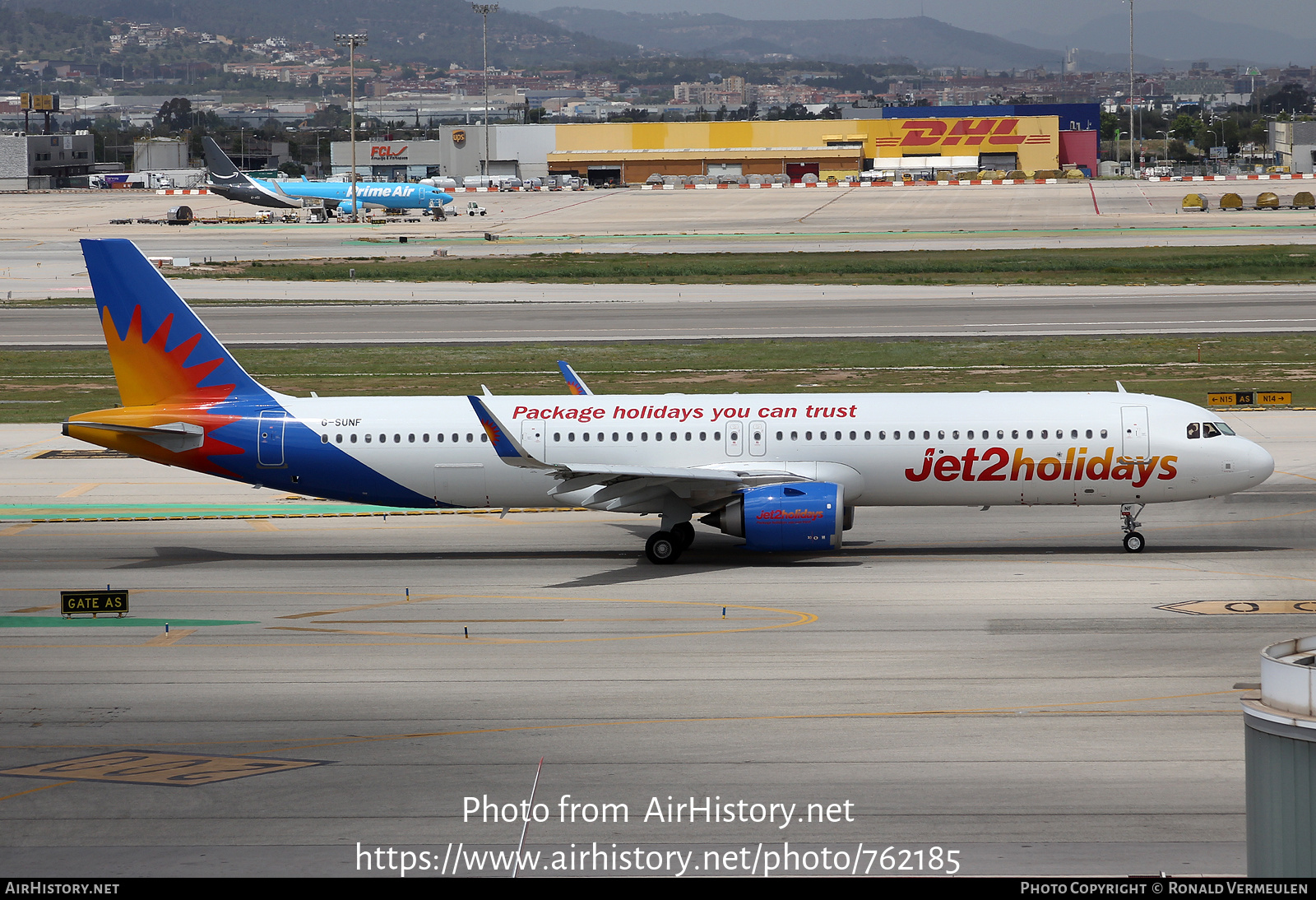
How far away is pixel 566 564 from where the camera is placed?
114 ft

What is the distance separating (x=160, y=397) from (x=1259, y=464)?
28568mm

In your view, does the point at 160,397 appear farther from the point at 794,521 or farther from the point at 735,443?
the point at 794,521

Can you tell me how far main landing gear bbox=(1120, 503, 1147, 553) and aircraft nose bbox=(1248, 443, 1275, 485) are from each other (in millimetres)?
2846

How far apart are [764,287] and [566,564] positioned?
60.5 meters

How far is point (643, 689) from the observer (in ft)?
81.2

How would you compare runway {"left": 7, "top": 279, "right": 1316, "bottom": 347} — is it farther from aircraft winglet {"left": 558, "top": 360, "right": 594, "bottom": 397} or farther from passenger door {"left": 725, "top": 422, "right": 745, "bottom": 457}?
passenger door {"left": 725, "top": 422, "right": 745, "bottom": 457}

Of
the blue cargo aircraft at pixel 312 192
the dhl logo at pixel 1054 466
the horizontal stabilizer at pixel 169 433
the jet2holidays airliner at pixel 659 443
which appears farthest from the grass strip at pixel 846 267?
the horizontal stabilizer at pixel 169 433

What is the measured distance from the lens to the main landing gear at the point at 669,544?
34406 mm

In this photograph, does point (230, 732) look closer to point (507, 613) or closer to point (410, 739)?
point (410, 739)

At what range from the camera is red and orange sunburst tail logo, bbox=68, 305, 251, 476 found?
35.0 meters

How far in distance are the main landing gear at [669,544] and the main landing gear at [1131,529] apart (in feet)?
37.0

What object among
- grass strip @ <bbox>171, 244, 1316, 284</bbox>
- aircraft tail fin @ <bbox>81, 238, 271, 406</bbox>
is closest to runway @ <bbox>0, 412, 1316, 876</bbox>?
aircraft tail fin @ <bbox>81, 238, 271, 406</bbox>

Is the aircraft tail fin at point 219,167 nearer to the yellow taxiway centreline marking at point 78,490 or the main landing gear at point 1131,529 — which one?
the yellow taxiway centreline marking at point 78,490

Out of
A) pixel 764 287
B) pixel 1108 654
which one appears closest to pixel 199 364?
pixel 1108 654
